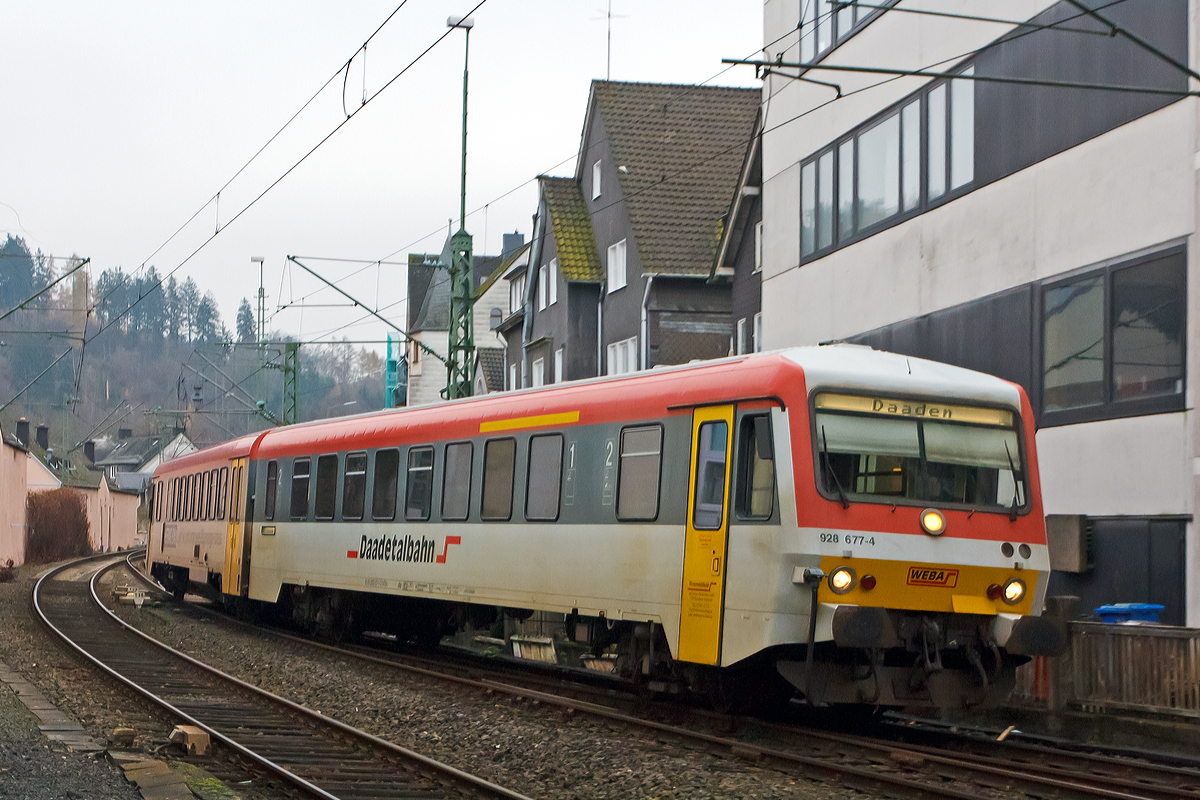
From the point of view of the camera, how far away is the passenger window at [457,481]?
1598 cm

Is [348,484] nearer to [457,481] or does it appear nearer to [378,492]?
[378,492]

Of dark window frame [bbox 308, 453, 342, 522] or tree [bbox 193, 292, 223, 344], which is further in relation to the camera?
tree [bbox 193, 292, 223, 344]

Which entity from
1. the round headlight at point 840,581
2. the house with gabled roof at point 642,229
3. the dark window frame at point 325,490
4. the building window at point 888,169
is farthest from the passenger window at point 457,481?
the house with gabled roof at point 642,229

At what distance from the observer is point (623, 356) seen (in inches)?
1344

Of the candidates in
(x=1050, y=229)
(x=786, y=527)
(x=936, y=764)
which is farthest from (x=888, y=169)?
(x=936, y=764)

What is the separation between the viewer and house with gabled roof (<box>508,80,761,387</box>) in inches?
1282

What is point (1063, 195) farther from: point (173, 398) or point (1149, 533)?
point (173, 398)

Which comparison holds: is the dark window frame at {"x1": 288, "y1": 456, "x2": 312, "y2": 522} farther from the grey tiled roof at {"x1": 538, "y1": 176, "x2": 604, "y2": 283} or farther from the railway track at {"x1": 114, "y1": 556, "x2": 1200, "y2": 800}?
the grey tiled roof at {"x1": 538, "y1": 176, "x2": 604, "y2": 283}

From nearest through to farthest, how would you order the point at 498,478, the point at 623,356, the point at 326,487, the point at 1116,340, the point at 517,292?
the point at 1116,340 → the point at 498,478 → the point at 326,487 → the point at 623,356 → the point at 517,292

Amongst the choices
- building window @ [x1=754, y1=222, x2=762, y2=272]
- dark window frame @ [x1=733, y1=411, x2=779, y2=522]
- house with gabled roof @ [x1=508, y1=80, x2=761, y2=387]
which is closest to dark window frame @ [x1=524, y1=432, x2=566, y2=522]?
dark window frame @ [x1=733, y1=411, x2=779, y2=522]

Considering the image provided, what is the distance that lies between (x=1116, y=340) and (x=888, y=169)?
539 cm

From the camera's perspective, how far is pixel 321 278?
89.9 feet

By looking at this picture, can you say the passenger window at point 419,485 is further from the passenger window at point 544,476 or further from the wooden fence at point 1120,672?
the wooden fence at point 1120,672

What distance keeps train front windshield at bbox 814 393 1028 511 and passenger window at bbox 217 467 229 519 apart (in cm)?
1519
